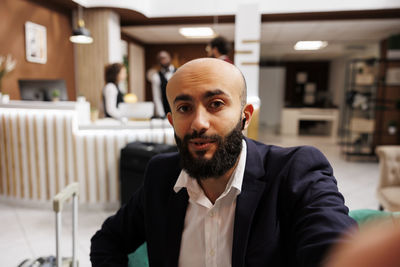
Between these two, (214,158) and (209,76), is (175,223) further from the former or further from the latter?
→ (209,76)


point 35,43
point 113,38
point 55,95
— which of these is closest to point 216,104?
point 55,95

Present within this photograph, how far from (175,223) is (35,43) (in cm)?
552

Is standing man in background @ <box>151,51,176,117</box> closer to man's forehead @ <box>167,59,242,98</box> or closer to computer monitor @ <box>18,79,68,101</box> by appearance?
computer monitor @ <box>18,79,68,101</box>

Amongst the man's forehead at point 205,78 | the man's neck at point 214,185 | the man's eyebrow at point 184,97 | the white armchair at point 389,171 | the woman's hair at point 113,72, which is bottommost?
the white armchair at point 389,171

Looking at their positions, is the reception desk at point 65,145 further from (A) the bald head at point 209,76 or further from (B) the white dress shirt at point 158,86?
(A) the bald head at point 209,76

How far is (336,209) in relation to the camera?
29.7 inches

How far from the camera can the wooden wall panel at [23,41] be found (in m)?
4.68

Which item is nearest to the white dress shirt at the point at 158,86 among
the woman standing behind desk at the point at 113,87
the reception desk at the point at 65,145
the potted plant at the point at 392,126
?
the woman standing behind desk at the point at 113,87

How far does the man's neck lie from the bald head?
0.24 metres

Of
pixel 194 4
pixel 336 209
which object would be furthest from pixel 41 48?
pixel 336 209

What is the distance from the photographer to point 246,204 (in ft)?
2.87

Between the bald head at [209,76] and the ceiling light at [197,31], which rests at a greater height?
the ceiling light at [197,31]

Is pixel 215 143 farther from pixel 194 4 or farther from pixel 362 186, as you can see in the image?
pixel 194 4

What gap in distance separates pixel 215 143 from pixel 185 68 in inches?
9.9
